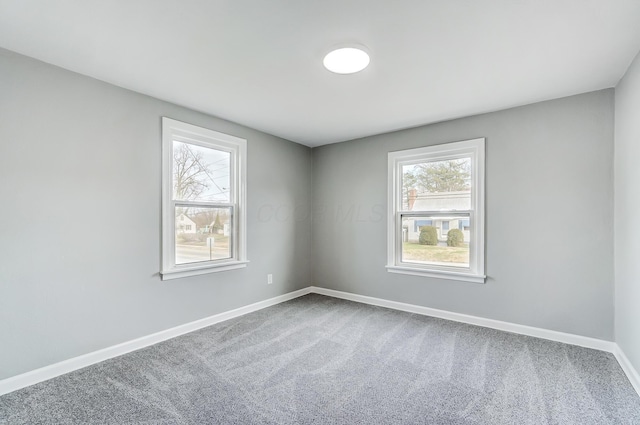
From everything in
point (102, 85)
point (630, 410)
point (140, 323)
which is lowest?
point (630, 410)

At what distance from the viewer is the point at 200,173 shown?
3.40m

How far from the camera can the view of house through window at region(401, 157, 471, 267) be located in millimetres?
3520

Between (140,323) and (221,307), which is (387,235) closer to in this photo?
(221,307)

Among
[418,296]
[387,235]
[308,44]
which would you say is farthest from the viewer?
[387,235]

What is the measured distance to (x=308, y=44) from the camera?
79.9 inches

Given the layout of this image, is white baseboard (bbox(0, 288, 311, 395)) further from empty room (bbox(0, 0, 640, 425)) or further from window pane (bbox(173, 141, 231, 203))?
window pane (bbox(173, 141, 231, 203))

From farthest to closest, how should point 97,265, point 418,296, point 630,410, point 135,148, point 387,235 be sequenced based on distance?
1. point 387,235
2. point 418,296
3. point 135,148
4. point 97,265
5. point 630,410

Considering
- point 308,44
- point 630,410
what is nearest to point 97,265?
point 308,44

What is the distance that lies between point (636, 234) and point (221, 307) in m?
3.76

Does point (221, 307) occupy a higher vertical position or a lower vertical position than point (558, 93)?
lower

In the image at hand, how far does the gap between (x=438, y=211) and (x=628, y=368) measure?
203 cm

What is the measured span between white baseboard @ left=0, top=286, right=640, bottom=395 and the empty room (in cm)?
1

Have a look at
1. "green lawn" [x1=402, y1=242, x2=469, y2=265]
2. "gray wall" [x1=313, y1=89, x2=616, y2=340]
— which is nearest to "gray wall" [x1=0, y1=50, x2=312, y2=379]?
"green lawn" [x1=402, y1=242, x2=469, y2=265]

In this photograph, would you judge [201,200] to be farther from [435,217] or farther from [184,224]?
[435,217]
